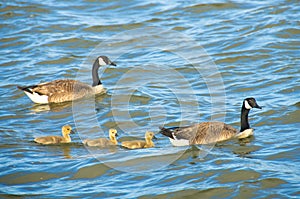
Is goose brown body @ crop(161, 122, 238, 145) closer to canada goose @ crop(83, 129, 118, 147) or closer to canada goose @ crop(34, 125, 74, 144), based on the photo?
canada goose @ crop(83, 129, 118, 147)

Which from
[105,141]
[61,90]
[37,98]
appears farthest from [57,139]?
[61,90]

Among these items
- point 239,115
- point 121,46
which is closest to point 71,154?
point 239,115

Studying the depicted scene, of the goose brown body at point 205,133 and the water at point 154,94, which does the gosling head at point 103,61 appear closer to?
the water at point 154,94

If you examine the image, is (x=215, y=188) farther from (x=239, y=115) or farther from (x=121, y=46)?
(x=121, y=46)

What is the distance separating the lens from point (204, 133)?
12.1 meters

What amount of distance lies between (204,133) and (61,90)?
456 cm

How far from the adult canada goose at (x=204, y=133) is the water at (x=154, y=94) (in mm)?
203

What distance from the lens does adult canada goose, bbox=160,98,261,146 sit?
12008 mm

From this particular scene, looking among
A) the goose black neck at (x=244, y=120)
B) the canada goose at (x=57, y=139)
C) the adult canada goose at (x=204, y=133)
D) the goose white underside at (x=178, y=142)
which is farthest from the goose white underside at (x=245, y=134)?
the canada goose at (x=57, y=139)

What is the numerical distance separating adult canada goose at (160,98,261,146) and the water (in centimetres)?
20

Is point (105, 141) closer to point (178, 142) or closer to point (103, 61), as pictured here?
point (178, 142)

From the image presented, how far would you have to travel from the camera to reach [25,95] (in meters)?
15.7

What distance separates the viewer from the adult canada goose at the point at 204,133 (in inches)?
473

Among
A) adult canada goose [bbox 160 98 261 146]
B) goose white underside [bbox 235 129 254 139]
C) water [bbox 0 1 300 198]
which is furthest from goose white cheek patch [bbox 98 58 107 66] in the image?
goose white underside [bbox 235 129 254 139]
